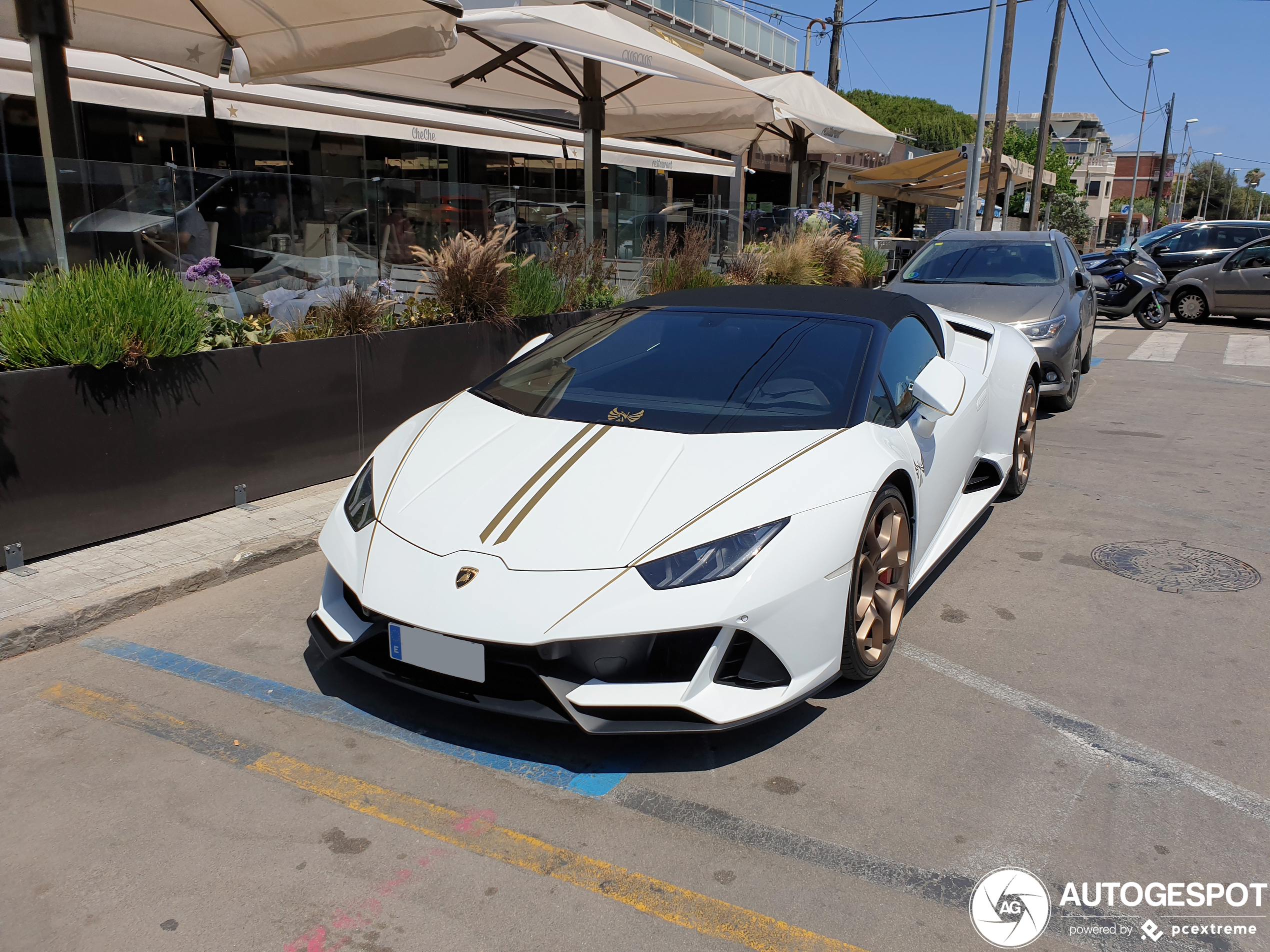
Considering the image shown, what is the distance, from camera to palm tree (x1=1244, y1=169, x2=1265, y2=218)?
4680 inches

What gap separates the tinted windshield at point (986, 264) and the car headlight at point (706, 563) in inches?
289

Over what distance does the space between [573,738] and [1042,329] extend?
6.75m

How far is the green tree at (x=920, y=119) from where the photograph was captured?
5953 cm

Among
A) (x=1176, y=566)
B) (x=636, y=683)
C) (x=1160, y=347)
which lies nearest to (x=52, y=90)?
(x=636, y=683)

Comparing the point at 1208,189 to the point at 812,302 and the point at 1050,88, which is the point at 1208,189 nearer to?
the point at 1050,88

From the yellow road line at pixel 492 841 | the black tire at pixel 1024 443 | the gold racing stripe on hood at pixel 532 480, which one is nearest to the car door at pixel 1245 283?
the black tire at pixel 1024 443

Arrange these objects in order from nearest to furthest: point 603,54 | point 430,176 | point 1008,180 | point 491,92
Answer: point 603,54, point 491,92, point 430,176, point 1008,180

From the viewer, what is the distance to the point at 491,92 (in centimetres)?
1159

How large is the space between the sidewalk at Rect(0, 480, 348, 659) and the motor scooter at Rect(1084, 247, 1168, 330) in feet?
50.8

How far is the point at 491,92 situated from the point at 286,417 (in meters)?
7.17

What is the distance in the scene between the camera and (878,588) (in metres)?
3.75

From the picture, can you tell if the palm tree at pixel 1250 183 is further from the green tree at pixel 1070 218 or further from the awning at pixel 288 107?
the awning at pixel 288 107

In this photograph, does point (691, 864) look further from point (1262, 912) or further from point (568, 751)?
point (1262, 912)

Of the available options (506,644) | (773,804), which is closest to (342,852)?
(506,644)
